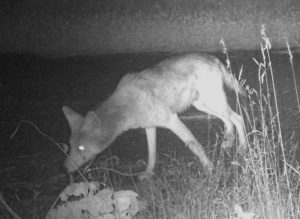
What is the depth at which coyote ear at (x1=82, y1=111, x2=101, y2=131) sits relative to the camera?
598cm

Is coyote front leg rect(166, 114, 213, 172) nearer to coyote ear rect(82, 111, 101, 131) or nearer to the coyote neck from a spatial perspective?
the coyote neck

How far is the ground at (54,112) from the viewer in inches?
243

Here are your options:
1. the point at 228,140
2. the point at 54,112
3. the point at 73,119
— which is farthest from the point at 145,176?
the point at 54,112

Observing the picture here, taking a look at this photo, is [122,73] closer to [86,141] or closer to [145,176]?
[86,141]

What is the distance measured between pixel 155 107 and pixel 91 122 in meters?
0.72

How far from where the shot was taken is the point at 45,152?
7.15 meters

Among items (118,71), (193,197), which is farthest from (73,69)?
(193,197)

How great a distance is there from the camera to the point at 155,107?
6.10 m

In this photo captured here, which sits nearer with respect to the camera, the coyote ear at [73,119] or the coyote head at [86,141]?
the coyote head at [86,141]

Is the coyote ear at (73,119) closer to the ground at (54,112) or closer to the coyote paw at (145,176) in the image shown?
the ground at (54,112)

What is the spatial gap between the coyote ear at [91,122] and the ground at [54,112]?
1.90 ft

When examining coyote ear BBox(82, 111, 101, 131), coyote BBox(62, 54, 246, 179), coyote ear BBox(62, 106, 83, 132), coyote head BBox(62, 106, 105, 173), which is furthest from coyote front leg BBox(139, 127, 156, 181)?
coyote ear BBox(62, 106, 83, 132)

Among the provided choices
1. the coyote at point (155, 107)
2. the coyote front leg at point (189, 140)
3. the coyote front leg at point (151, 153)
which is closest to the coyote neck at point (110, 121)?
the coyote at point (155, 107)

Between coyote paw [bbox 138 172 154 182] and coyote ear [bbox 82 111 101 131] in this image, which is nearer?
coyote paw [bbox 138 172 154 182]
